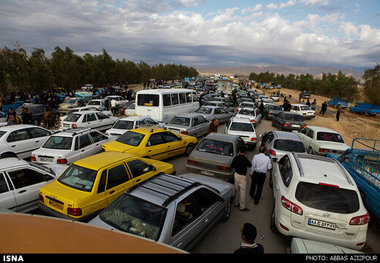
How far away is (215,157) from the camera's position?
23.7ft

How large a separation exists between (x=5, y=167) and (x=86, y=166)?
1840 millimetres

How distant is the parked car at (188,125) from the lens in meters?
11.5

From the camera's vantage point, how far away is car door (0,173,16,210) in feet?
15.6

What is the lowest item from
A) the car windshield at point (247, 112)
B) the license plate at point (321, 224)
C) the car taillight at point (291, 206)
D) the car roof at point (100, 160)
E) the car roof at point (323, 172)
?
the license plate at point (321, 224)

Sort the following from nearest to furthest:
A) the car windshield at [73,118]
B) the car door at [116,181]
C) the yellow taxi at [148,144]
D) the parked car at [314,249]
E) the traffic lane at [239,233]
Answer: the parked car at [314,249] → the traffic lane at [239,233] → the car door at [116,181] → the yellow taxi at [148,144] → the car windshield at [73,118]

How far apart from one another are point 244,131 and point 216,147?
4323 millimetres

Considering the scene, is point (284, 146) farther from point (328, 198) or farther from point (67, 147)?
point (67, 147)

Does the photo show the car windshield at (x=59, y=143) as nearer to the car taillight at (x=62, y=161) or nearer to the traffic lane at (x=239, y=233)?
the car taillight at (x=62, y=161)

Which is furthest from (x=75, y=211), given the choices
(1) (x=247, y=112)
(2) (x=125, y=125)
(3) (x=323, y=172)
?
(1) (x=247, y=112)

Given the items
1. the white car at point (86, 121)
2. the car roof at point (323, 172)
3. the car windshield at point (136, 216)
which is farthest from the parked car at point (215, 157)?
the white car at point (86, 121)

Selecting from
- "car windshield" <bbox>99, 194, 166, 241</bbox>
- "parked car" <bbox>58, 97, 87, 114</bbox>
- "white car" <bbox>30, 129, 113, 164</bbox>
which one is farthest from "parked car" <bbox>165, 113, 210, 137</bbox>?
"parked car" <bbox>58, 97, 87, 114</bbox>

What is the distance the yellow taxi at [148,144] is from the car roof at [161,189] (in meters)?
3.52

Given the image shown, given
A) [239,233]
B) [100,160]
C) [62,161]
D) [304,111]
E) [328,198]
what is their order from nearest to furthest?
1. [328,198]
2. [239,233]
3. [100,160]
4. [62,161]
5. [304,111]

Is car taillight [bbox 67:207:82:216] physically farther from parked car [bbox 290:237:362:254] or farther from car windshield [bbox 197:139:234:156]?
car windshield [bbox 197:139:234:156]
